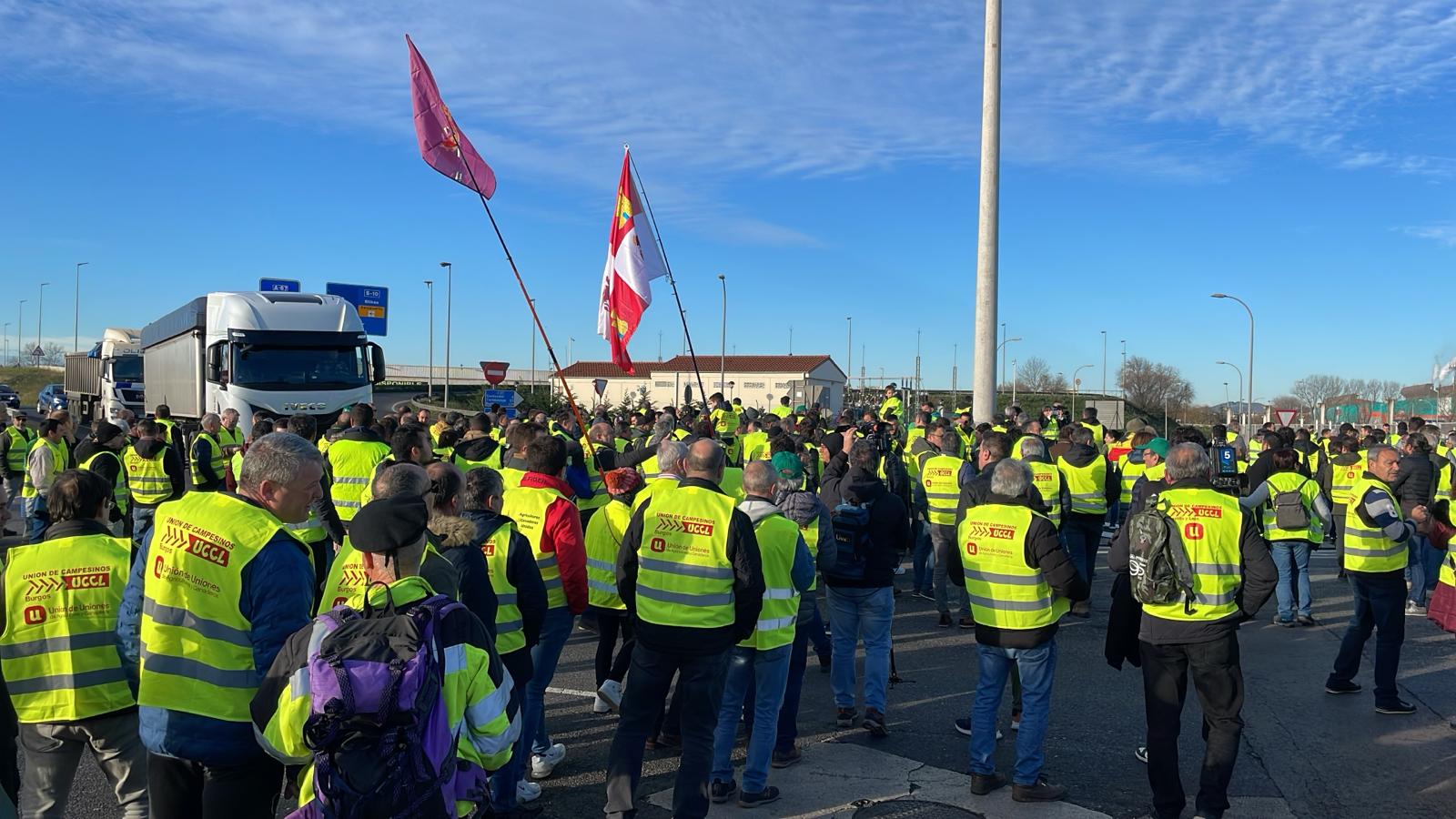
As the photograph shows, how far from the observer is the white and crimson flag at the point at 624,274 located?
1266cm

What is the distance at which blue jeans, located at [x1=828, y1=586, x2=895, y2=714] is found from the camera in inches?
262

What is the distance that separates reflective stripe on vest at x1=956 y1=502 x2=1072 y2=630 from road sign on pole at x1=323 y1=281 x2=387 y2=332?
39783 millimetres

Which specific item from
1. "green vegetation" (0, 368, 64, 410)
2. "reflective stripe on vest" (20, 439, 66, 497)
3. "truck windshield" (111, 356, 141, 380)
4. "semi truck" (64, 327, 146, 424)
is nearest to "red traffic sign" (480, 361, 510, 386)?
"semi truck" (64, 327, 146, 424)

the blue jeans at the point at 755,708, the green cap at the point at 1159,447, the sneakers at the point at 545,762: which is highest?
the green cap at the point at 1159,447

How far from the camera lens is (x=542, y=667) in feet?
18.6

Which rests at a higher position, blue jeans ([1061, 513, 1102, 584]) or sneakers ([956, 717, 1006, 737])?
blue jeans ([1061, 513, 1102, 584])

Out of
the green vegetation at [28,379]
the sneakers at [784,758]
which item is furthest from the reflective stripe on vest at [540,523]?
the green vegetation at [28,379]

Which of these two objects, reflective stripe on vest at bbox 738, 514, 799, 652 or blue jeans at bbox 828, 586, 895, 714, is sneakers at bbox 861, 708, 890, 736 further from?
reflective stripe on vest at bbox 738, 514, 799, 652

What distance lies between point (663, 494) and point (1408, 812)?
14.5ft

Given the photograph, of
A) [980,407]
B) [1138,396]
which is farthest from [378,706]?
[1138,396]

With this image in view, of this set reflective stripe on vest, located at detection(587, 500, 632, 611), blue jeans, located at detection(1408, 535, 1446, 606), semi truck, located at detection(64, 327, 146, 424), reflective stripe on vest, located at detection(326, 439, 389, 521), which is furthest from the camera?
semi truck, located at detection(64, 327, 146, 424)

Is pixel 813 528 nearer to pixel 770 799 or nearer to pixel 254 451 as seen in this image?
pixel 770 799

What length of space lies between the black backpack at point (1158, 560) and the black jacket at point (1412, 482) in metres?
6.38

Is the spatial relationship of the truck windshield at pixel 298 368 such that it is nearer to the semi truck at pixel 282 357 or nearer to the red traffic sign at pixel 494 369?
the semi truck at pixel 282 357
